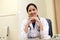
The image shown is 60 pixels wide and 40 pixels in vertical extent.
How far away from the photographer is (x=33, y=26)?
95cm

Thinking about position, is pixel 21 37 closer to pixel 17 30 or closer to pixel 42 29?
pixel 17 30

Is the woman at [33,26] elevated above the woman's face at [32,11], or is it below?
below

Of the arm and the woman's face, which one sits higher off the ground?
the woman's face

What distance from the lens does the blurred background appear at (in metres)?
0.93

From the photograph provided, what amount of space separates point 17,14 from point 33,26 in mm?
177

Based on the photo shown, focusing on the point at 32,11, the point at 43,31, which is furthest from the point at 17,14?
the point at 43,31

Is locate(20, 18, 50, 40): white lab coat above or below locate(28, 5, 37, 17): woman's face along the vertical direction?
below

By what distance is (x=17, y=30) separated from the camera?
37.8 inches

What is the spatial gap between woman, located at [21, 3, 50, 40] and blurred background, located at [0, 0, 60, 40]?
1.4 inches

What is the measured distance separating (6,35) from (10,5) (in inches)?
10.7

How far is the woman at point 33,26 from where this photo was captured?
93 cm

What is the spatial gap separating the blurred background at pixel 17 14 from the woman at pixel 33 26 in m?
0.04

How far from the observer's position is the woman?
3.05 ft

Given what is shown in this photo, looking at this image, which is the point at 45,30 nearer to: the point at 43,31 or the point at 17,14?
→ the point at 43,31
